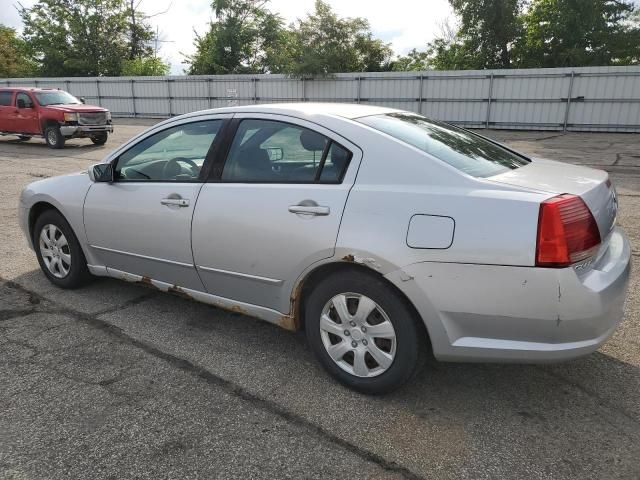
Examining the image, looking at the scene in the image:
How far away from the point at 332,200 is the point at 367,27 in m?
28.2

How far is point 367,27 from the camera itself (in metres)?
28.3

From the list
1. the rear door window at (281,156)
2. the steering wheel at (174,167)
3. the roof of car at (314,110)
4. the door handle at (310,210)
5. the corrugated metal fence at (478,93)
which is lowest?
the door handle at (310,210)

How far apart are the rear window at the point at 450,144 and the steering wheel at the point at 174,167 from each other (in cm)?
129

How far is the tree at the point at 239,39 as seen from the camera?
119ft

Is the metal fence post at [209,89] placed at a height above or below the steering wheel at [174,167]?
above

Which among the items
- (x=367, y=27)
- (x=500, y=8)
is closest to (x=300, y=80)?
(x=367, y=27)

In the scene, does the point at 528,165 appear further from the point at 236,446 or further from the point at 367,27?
the point at 367,27

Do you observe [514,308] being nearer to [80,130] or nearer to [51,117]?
[80,130]

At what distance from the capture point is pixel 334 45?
88.3 feet

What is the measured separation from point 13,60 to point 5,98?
34036 mm

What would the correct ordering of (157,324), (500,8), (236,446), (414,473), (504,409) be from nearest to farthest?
(414,473), (236,446), (504,409), (157,324), (500,8)

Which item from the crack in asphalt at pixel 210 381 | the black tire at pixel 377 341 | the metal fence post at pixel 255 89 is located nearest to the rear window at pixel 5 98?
the metal fence post at pixel 255 89

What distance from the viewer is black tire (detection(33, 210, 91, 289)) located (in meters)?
4.16

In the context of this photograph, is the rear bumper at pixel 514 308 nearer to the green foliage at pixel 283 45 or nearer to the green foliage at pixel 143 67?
the green foliage at pixel 283 45
